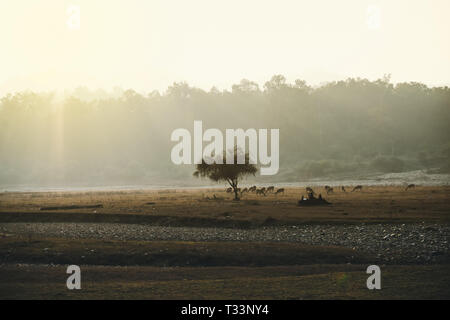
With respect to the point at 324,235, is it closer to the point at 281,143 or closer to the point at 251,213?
the point at 251,213

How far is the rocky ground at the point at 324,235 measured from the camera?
29500mm

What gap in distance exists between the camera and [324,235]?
1492 inches

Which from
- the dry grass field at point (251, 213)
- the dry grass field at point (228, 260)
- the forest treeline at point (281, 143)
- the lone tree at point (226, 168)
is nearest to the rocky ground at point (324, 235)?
the dry grass field at point (228, 260)

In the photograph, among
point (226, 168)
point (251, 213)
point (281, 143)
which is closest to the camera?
point (251, 213)

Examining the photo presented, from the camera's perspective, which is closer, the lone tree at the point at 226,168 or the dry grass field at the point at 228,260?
the dry grass field at the point at 228,260

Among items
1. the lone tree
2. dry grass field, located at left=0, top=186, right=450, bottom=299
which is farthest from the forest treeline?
dry grass field, located at left=0, top=186, right=450, bottom=299

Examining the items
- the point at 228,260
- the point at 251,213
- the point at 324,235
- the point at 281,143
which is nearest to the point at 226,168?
the point at 251,213

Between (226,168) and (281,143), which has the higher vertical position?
(281,143)

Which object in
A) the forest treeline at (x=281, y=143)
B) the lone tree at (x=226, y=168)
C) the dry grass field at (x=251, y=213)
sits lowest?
the dry grass field at (x=251, y=213)

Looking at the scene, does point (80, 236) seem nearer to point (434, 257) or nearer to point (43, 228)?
point (43, 228)

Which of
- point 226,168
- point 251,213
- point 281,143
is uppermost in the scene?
point 281,143

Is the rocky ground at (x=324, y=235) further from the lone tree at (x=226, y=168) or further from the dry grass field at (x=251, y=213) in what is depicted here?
the lone tree at (x=226, y=168)

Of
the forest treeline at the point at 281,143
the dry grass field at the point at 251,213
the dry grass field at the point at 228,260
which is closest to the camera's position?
the dry grass field at the point at 228,260

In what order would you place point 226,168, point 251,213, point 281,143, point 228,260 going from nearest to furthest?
point 228,260, point 251,213, point 226,168, point 281,143
